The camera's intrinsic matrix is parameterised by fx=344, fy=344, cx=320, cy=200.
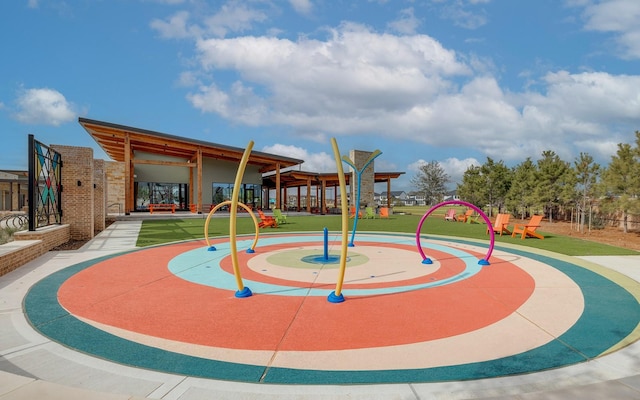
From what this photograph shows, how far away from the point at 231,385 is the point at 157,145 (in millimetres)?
32672

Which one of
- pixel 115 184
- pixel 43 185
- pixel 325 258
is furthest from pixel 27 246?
pixel 115 184

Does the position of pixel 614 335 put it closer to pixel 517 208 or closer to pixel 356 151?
pixel 517 208

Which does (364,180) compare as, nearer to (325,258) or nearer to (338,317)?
(325,258)

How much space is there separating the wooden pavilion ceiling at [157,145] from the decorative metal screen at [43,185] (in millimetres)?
13372

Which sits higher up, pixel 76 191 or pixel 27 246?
pixel 76 191

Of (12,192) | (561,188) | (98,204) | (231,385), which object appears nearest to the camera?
(231,385)

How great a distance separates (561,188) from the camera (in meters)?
27.7

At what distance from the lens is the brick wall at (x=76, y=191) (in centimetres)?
1393

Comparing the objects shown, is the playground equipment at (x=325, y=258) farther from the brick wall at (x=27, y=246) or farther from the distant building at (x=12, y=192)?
the distant building at (x=12, y=192)

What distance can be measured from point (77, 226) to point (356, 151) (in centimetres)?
3010

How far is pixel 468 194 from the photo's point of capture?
36.8 meters

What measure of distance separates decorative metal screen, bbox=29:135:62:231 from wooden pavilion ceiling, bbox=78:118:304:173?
1337 centimetres

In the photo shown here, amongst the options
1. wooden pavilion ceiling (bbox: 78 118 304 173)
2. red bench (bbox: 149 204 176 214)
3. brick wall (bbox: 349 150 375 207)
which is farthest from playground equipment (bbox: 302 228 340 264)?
brick wall (bbox: 349 150 375 207)

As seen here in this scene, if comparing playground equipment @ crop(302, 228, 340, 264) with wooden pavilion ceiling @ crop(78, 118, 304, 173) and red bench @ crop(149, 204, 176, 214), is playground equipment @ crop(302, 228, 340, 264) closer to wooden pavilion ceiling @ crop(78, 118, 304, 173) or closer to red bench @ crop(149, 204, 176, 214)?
wooden pavilion ceiling @ crop(78, 118, 304, 173)
